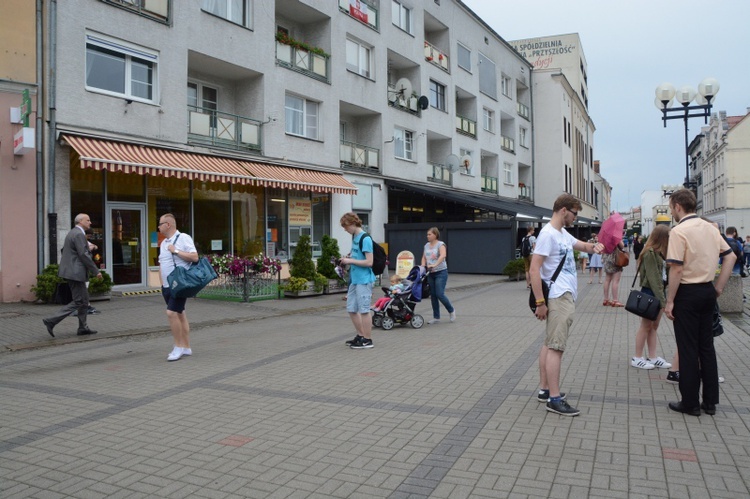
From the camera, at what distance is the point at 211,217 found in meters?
17.6

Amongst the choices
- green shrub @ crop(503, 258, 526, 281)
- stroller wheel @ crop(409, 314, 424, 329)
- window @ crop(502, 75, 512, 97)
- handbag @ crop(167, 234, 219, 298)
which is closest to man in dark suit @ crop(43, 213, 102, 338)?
handbag @ crop(167, 234, 219, 298)

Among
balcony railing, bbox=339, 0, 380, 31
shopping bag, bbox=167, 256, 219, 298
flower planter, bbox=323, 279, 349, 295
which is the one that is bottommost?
flower planter, bbox=323, 279, 349, 295

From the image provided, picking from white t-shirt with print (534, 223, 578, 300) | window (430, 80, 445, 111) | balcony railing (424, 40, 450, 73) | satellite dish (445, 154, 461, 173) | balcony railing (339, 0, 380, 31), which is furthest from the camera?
satellite dish (445, 154, 461, 173)

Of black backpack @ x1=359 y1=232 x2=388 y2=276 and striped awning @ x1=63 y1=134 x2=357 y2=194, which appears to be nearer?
black backpack @ x1=359 y1=232 x2=388 y2=276

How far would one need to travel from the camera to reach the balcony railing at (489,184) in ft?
115

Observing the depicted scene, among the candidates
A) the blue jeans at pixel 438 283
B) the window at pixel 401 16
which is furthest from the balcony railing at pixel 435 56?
the blue jeans at pixel 438 283

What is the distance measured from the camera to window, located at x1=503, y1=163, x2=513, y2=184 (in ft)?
127

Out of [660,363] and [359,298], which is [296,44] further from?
[660,363]

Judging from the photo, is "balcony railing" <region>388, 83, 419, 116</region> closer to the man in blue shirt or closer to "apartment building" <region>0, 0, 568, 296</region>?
"apartment building" <region>0, 0, 568, 296</region>

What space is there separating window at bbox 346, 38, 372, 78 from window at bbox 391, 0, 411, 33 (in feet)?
9.40

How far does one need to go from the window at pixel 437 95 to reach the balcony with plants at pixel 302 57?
9110mm

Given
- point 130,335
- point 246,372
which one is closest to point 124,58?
point 130,335

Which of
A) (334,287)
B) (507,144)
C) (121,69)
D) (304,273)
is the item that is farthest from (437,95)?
(121,69)

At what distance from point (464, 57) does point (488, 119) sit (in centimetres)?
484
